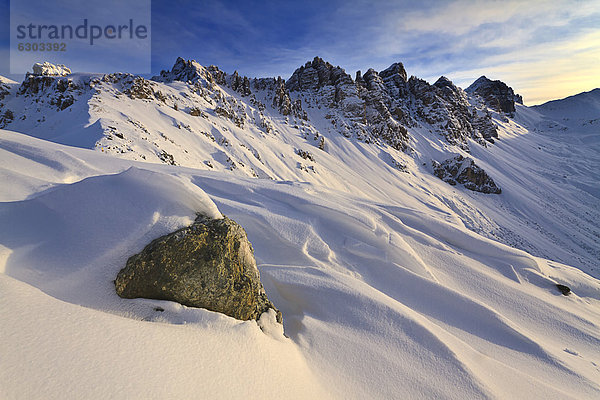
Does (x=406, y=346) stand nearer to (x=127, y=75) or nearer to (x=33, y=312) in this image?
(x=33, y=312)

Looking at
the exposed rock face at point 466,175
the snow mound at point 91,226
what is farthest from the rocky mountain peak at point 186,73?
the exposed rock face at point 466,175

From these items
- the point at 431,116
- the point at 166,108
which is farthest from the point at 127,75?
the point at 431,116

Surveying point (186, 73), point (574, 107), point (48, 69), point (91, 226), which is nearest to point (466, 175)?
point (91, 226)

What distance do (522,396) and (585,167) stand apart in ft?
209

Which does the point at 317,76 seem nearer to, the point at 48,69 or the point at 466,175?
the point at 466,175

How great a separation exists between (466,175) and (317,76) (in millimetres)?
35702

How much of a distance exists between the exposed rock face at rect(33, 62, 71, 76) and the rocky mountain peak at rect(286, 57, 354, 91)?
38939mm

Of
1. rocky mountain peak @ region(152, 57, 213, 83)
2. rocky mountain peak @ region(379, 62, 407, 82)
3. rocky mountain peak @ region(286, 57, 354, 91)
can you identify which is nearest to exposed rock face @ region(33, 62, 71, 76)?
rocky mountain peak @ region(152, 57, 213, 83)

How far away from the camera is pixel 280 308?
3.35 metres

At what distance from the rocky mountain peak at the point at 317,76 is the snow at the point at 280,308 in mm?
48151

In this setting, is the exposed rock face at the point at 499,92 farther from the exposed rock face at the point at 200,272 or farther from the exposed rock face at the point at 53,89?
the exposed rock face at the point at 200,272

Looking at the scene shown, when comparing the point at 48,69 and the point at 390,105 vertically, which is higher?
the point at 390,105

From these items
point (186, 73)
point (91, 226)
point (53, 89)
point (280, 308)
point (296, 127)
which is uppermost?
point (186, 73)

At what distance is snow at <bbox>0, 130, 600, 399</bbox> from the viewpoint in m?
1.61
